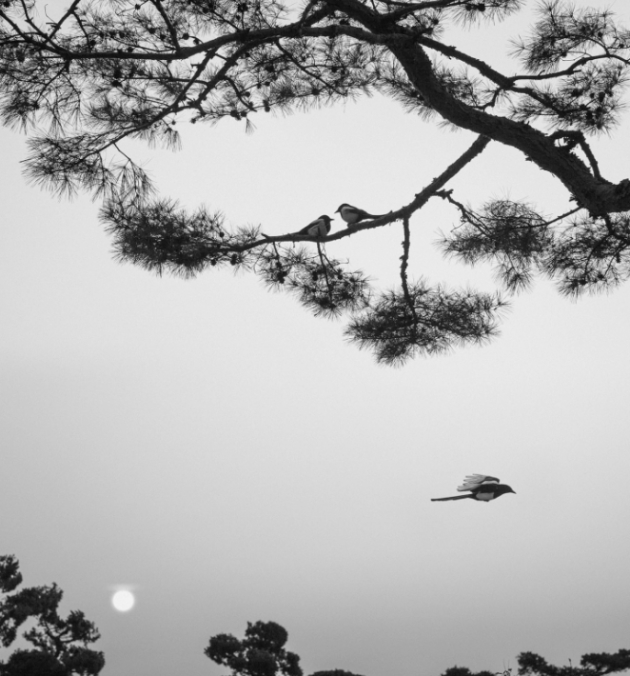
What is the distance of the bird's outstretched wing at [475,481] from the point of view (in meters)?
4.05

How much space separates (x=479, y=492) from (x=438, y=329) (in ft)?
3.85

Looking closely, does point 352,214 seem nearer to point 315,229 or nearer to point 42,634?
point 315,229

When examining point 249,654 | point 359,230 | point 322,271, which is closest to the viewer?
point 359,230

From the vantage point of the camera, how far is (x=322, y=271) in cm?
430

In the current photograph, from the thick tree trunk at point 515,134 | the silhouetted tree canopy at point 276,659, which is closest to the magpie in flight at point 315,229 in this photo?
the thick tree trunk at point 515,134

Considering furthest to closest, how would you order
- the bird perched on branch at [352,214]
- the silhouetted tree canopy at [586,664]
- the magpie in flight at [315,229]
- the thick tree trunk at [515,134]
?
the silhouetted tree canopy at [586,664]
the bird perched on branch at [352,214]
the magpie in flight at [315,229]
the thick tree trunk at [515,134]

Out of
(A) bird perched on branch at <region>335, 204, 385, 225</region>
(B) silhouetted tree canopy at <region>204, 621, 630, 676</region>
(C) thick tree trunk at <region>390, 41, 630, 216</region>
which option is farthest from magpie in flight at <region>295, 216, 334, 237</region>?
(B) silhouetted tree canopy at <region>204, 621, 630, 676</region>

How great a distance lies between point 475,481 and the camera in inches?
164

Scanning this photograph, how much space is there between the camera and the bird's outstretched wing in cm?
405

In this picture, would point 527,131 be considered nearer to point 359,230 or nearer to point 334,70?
point 359,230

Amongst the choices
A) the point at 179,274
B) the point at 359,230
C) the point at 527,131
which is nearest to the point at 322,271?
the point at 359,230

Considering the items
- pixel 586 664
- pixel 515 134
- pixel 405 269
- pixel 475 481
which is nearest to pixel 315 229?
pixel 405 269

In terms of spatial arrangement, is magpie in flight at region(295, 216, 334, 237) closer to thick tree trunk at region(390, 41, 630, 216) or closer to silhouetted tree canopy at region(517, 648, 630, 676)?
thick tree trunk at region(390, 41, 630, 216)

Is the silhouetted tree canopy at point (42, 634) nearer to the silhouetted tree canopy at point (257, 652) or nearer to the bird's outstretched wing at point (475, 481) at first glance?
the silhouetted tree canopy at point (257, 652)
